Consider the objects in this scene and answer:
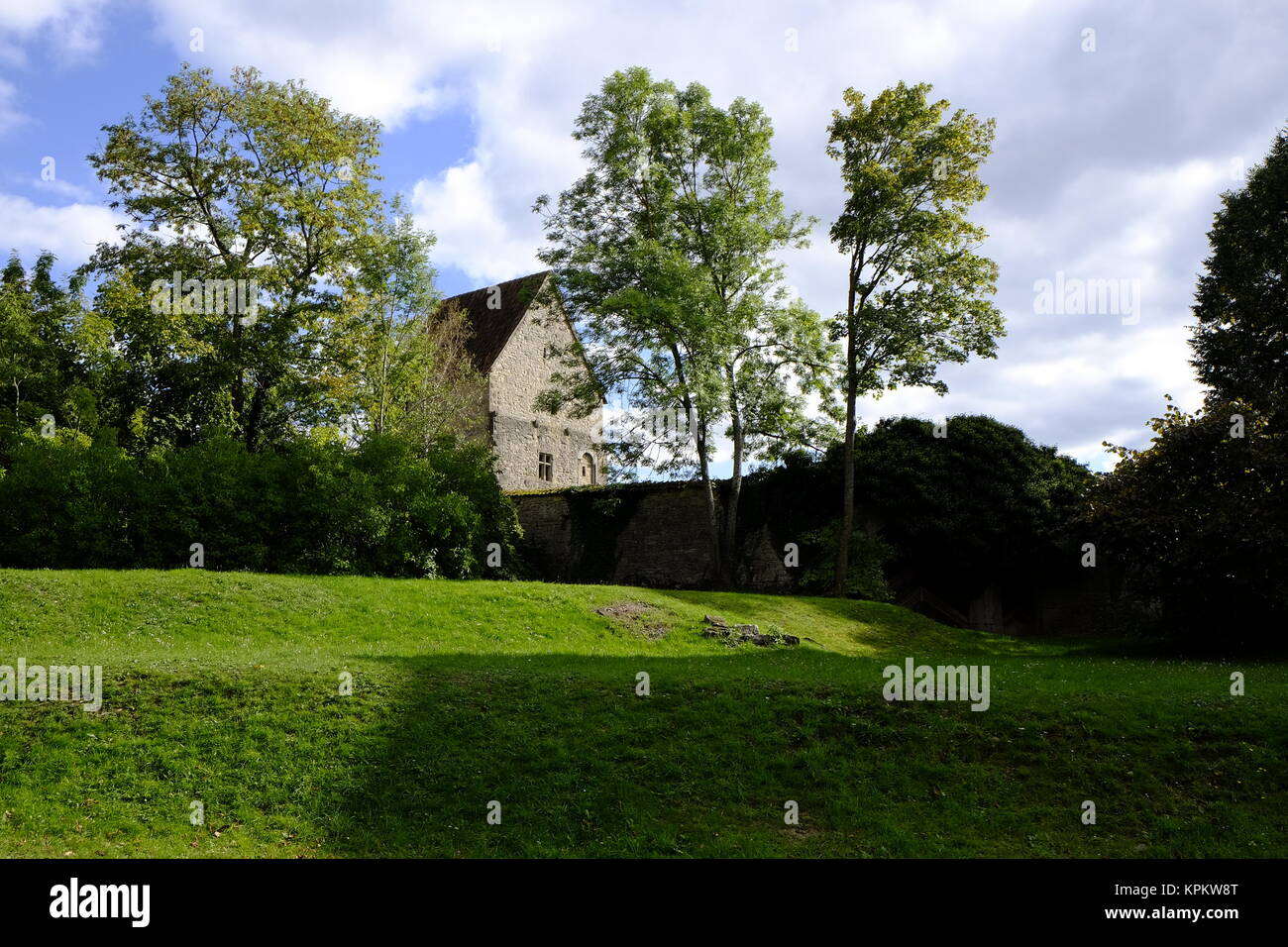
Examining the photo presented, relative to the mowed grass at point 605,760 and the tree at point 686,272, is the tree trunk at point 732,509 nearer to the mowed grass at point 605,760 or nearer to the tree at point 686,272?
the tree at point 686,272

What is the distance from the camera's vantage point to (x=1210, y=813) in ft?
28.7

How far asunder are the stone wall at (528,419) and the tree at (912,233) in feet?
43.1

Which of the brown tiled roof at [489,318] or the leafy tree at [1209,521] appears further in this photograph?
the brown tiled roof at [489,318]

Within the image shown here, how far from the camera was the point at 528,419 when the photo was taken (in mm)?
38344

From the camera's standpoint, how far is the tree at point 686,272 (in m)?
26.2

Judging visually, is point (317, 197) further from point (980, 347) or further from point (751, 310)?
point (980, 347)

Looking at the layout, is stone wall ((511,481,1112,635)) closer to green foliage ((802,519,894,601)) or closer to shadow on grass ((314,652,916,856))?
green foliage ((802,519,894,601))

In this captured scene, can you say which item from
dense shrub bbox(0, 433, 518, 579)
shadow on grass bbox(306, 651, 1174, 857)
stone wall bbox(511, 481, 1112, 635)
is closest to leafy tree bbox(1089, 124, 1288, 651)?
stone wall bbox(511, 481, 1112, 635)

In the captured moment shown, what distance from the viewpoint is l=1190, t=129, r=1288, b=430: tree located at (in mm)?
28438

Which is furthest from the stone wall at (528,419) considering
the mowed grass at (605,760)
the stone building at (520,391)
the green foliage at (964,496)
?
the mowed grass at (605,760)

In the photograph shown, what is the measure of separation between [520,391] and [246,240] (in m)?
13.3

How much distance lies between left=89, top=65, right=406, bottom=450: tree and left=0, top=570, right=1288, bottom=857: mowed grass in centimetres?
1408

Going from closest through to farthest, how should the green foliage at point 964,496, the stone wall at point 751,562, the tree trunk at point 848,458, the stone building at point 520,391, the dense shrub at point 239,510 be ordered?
the dense shrub at point 239,510 → the tree trunk at point 848,458 → the green foliage at point 964,496 → the stone wall at point 751,562 → the stone building at point 520,391
